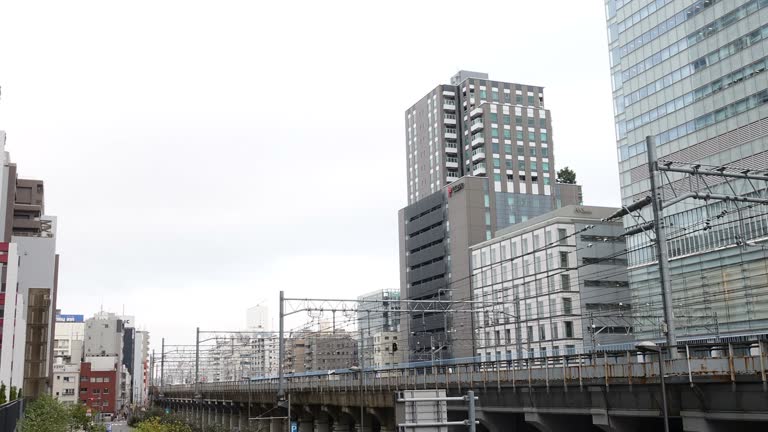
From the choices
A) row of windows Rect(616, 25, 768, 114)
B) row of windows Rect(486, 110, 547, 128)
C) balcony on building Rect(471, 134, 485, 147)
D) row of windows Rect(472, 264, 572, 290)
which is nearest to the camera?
row of windows Rect(616, 25, 768, 114)

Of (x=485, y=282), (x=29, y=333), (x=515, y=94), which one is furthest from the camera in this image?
(x=515, y=94)

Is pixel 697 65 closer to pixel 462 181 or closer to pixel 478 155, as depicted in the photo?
pixel 462 181

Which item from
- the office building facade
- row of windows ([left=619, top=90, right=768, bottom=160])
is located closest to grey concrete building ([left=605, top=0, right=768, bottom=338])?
row of windows ([left=619, top=90, right=768, bottom=160])

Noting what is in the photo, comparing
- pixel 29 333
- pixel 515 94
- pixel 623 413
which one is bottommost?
pixel 623 413

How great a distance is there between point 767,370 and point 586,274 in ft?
261

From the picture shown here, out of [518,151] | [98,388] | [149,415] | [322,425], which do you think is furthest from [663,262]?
[98,388]

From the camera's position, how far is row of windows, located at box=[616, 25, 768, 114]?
240 feet

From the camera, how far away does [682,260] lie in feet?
253

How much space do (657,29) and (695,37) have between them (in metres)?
6.67

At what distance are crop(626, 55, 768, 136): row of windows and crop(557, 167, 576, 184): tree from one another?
61548 millimetres

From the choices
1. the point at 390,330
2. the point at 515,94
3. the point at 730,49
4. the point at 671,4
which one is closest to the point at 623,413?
the point at 730,49

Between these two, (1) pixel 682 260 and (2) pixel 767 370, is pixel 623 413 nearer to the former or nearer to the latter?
(2) pixel 767 370

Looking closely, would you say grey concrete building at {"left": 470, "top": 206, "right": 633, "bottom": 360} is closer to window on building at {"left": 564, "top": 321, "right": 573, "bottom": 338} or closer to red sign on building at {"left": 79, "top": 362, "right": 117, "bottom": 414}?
window on building at {"left": 564, "top": 321, "right": 573, "bottom": 338}

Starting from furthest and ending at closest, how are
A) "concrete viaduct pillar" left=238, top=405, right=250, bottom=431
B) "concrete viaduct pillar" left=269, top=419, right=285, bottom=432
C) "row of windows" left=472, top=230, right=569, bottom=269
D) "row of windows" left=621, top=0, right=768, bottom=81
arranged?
"row of windows" left=472, top=230, right=569, bottom=269 < "concrete viaduct pillar" left=238, top=405, right=250, bottom=431 < "concrete viaduct pillar" left=269, top=419, right=285, bottom=432 < "row of windows" left=621, top=0, right=768, bottom=81
